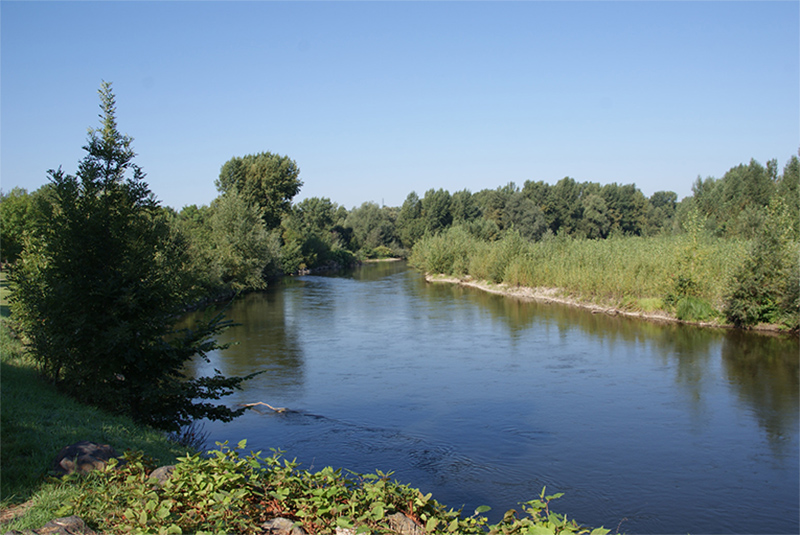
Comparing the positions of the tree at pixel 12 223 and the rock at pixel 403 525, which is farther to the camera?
the tree at pixel 12 223

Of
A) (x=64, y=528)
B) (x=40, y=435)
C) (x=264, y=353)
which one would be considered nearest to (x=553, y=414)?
(x=264, y=353)

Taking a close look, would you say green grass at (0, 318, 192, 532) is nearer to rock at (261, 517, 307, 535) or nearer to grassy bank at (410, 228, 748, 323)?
rock at (261, 517, 307, 535)

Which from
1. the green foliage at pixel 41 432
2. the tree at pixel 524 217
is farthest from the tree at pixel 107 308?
the tree at pixel 524 217

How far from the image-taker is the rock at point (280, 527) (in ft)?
13.7

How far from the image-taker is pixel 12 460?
5680 millimetres

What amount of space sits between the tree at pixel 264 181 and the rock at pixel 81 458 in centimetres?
5594

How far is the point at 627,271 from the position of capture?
29.4 meters

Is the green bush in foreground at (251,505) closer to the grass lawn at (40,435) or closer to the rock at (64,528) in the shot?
the rock at (64,528)

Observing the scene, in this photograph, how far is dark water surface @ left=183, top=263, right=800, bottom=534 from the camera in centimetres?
966

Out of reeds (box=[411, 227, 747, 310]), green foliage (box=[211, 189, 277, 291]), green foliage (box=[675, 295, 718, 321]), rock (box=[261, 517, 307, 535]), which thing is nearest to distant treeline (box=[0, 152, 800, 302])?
green foliage (box=[211, 189, 277, 291])

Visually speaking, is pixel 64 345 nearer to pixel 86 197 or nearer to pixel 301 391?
pixel 86 197

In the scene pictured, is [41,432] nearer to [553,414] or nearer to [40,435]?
[40,435]

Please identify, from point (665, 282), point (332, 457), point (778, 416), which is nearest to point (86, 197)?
point (332, 457)

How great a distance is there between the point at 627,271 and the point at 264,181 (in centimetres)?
4227
